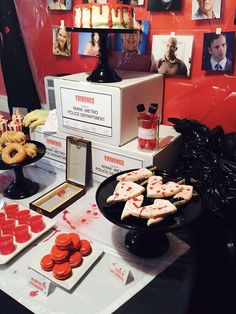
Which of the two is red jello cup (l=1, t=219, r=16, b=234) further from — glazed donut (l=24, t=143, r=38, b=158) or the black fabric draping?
the black fabric draping

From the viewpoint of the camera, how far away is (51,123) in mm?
1321

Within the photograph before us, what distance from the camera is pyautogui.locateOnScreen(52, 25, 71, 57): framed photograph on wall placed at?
1.50 metres

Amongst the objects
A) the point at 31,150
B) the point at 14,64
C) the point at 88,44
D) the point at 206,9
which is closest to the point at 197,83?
the point at 206,9

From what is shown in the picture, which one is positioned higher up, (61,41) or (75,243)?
(61,41)

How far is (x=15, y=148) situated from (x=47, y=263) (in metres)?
0.50

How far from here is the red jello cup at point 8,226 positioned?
897mm

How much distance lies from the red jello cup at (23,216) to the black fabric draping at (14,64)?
3.00 feet

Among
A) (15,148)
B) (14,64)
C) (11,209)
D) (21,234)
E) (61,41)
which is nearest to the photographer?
(21,234)

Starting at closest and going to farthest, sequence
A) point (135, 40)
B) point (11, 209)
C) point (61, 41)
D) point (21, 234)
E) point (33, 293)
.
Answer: point (33, 293) < point (21, 234) < point (11, 209) < point (135, 40) < point (61, 41)

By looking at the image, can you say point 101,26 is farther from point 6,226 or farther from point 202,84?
point 6,226

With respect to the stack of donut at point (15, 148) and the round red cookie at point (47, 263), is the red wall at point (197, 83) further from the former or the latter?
the round red cookie at point (47, 263)

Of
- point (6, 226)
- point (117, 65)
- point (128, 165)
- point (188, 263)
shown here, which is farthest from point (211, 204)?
point (117, 65)

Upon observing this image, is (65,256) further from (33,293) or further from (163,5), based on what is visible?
(163,5)

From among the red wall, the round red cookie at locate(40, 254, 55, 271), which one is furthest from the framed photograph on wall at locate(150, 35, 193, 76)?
the round red cookie at locate(40, 254, 55, 271)
